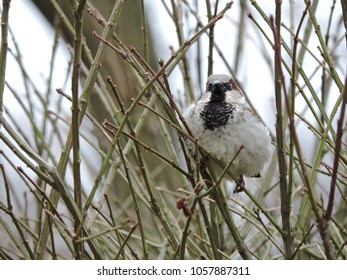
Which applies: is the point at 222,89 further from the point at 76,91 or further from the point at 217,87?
the point at 76,91

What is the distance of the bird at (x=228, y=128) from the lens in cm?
260

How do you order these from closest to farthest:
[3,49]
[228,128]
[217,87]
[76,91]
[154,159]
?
[76,91], [3,49], [228,128], [217,87], [154,159]

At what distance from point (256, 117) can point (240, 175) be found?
1.02ft

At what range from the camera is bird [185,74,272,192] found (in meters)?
2.60

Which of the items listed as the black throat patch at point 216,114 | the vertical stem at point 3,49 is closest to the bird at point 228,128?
the black throat patch at point 216,114

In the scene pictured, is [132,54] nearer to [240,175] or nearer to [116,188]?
[240,175]

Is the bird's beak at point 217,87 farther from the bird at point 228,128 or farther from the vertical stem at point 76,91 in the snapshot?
the vertical stem at point 76,91

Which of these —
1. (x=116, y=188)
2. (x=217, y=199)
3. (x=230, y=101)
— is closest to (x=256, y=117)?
(x=230, y=101)

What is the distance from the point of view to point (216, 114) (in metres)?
2.68

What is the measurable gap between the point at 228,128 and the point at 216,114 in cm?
9

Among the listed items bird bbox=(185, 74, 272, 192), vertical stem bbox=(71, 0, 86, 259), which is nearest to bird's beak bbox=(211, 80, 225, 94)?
bird bbox=(185, 74, 272, 192)

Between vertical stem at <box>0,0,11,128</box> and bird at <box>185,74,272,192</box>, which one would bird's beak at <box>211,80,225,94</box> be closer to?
bird at <box>185,74,272,192</box>

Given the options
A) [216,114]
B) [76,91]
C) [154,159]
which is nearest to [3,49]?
[76,91]
